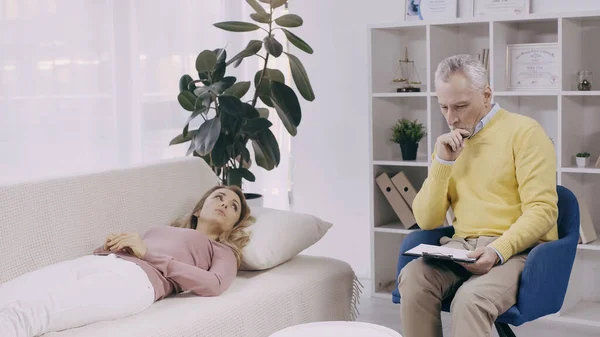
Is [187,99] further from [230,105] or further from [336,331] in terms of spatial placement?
[336,331]

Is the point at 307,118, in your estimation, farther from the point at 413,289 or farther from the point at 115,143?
the point at 413,289

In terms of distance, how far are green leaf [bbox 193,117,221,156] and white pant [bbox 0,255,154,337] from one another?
1194 millimetres

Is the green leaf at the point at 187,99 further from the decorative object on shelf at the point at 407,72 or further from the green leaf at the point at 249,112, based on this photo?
the decorative object on shelf at the point at 407,72

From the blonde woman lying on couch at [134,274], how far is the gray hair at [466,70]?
2.95ft

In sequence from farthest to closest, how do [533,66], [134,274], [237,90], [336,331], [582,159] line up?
[237,90]
[533,66]
[582,159]
[134,274]
[336,331]

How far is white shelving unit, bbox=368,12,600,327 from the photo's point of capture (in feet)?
12.3

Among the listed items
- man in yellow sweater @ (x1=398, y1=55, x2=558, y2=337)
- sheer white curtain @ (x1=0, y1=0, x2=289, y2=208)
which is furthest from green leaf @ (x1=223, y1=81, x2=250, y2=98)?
man in yellow sweater @ (x1=398, y1=55, x2=558, y2=337)

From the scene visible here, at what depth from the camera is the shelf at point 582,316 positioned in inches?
144

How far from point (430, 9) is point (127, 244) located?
2236 mm

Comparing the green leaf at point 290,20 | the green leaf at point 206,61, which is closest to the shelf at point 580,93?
the green leaf at point 290,20

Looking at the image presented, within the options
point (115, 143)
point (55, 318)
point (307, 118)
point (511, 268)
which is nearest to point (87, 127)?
point (115, 143)

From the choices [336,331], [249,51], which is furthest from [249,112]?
[336,331]

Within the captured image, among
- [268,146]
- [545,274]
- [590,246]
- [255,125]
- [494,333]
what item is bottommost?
[494,333]

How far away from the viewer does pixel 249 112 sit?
154 inches
